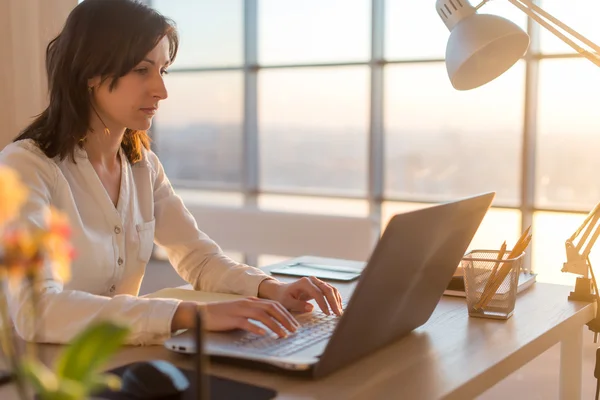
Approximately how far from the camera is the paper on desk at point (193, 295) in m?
1.57

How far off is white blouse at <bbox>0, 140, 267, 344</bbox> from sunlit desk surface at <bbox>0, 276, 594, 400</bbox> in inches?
2.6

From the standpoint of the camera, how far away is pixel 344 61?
3.85m

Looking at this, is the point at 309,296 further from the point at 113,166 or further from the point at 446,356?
the point at 113,166

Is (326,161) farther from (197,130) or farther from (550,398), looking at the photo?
(550,398)

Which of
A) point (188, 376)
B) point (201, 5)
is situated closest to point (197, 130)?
point (201, 5)

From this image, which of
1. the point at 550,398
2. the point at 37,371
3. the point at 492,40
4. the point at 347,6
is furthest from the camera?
the point at 347,6

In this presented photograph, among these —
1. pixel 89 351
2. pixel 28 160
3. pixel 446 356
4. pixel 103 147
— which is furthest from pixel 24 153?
pixel 89 351

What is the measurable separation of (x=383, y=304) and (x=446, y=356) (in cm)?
18

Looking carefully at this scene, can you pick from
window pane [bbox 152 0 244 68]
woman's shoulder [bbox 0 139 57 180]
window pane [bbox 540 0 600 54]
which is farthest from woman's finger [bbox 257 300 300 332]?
window pane [bbox 152 0 244 68]

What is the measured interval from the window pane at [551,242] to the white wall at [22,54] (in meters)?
2.29

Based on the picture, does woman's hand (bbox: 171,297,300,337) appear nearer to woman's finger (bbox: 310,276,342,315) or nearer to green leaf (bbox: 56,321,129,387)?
woman's finger (bbox: 310,276,342,315)

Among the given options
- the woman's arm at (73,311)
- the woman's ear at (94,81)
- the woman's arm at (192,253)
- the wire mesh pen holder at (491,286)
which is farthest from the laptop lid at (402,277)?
the woman's ear at (94,81)

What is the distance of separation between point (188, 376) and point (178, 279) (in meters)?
3.41

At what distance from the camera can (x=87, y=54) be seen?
1671 mm
